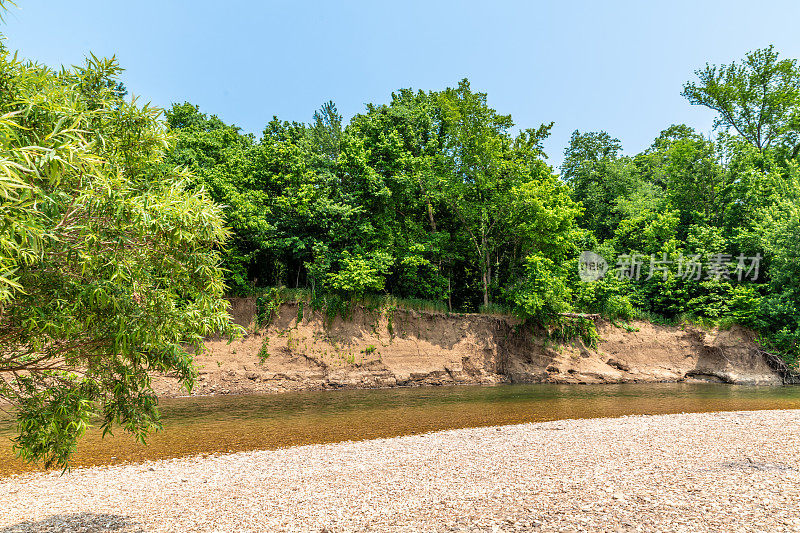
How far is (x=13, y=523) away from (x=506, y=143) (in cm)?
3400

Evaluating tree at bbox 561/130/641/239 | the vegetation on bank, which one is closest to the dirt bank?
the vegetation on bank

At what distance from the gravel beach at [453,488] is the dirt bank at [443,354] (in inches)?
584

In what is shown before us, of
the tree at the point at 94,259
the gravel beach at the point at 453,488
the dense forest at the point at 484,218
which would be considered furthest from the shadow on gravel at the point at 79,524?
the dense forest at the point at 484,218

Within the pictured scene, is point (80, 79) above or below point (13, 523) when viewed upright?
above

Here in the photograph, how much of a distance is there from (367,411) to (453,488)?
1062 cm

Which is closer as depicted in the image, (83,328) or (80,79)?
(83,328)

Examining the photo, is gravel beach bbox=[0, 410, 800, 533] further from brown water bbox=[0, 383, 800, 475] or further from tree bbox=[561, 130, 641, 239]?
tree bbox=[561, 130, 641, 239]

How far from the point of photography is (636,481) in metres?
8.14

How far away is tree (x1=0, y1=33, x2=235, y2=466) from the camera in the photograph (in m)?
4.00

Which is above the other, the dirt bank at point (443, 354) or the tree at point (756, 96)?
the tree at point (756, 96)

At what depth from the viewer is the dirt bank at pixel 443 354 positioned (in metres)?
26.5

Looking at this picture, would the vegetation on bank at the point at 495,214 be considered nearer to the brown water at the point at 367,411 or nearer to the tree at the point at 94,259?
the brown water at the point at 367,411

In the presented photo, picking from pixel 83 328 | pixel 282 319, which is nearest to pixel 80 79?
pixel 83 328

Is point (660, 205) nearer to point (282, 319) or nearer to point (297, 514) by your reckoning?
point (282, 319)
